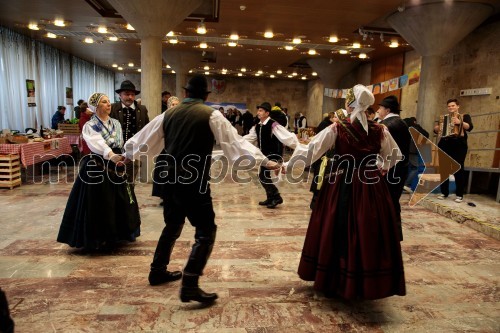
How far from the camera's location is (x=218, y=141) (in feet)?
8.52

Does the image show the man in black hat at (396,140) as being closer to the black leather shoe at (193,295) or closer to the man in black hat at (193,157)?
the man in black hat at (193,157)

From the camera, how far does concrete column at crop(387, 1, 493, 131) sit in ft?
25.6

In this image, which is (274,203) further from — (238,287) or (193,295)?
(193,295)

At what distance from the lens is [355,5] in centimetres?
760

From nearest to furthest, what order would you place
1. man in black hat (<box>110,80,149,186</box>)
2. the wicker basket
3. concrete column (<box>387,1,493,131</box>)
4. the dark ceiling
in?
man in black hat (<box>110,80,149,186</box>)
concrete column (<box>387,1,493,131</box>)
the dark ceiling
the wicker basket

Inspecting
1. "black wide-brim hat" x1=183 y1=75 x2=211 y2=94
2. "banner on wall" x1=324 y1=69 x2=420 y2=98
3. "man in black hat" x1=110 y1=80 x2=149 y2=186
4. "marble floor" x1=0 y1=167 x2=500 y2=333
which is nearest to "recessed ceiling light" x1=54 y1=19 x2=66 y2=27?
"marble floor" x1=0 y1=167 x2=500 y2=333

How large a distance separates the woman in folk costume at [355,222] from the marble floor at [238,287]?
0.25 metres

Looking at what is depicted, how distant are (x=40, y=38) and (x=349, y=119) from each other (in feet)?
44.6

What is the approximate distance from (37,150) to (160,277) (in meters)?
5.80

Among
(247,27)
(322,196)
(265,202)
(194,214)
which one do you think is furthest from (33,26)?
(322,196)

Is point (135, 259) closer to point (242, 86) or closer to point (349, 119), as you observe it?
point (349, 119)

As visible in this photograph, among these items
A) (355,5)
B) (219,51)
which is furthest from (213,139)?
(219,51)

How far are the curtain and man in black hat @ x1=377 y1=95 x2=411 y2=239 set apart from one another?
1138cm

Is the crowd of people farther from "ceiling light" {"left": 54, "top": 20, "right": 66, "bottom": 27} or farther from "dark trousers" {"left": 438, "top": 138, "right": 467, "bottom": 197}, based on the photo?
"ceiling light" {"left": 54, "top": 20, "right": 66, "bottom": 27}
